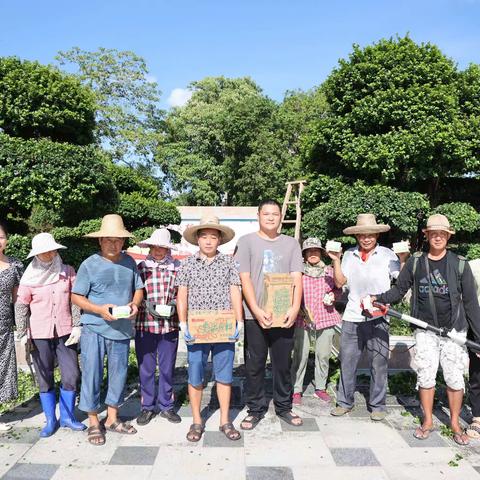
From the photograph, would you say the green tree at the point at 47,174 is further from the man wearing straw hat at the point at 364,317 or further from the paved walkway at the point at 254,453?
the man wearing straw hat at the point at 364,317

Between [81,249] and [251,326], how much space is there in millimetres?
7082

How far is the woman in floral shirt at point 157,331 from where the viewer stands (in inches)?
151

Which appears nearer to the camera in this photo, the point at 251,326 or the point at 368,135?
the point at 251,326

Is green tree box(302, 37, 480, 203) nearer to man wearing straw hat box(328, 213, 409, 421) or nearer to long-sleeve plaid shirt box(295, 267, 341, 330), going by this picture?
long-sleeve plaid shirt box(295, 267, 341, 330)

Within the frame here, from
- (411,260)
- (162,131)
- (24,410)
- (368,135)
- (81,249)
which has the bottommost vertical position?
(24,410)

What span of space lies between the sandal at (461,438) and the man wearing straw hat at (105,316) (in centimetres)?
254

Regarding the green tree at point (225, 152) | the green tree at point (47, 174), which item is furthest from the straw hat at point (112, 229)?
the green tree at point (225, 152)

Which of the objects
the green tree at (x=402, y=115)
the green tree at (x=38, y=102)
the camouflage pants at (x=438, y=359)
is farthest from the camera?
the green tree at (x=402, y=115)

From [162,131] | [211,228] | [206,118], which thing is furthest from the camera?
[206,118]

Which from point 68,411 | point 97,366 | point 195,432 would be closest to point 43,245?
point 97,366

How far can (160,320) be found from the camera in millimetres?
3832

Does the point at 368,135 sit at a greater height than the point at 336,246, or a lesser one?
greater

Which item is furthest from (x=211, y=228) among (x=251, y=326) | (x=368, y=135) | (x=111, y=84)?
(x=111, y=84)

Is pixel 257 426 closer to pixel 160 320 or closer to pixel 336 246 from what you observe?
pixel 160 320
